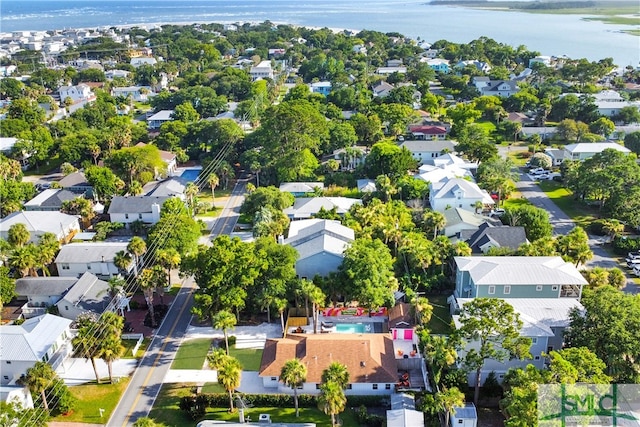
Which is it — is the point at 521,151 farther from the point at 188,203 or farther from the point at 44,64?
the point at 44,64

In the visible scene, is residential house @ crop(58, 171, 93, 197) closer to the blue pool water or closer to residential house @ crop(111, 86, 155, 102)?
the blue pool water

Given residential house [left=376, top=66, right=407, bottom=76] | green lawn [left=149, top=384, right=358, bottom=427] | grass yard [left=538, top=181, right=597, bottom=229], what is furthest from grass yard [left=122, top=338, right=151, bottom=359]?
residential house [left=376, top=66, right=407, bottom=76]

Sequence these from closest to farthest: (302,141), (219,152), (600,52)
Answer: (302,141) < (219,152) < (600,52)

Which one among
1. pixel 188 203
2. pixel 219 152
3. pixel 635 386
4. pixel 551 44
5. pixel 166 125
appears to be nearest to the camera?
pixel 635 386

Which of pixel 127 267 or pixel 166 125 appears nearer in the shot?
pixel 127 267

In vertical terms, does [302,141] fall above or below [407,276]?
above

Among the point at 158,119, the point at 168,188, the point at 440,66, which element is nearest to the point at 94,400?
the point at 168,188

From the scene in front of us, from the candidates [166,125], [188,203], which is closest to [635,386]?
[188,203]
